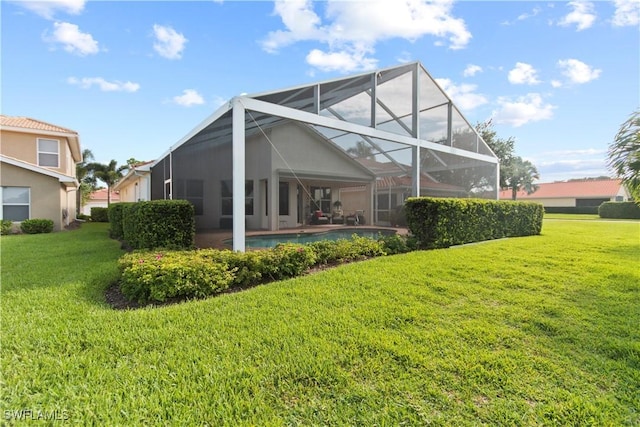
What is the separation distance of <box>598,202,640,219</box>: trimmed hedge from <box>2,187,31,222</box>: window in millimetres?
41228

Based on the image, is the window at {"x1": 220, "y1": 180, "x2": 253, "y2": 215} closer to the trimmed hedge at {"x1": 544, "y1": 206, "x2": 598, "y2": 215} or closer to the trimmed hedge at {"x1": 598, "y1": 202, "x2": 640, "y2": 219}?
the trimmed hedge at {"x1": 598, "y1": 202, "x2": 640, "y2": 219}

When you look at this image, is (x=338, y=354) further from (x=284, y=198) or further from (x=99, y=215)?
(x=99, y=215)

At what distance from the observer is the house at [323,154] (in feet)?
24.3

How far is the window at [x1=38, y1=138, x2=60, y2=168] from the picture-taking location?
17641 millimetres

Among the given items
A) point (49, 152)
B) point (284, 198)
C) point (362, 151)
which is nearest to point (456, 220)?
point (362, 151)

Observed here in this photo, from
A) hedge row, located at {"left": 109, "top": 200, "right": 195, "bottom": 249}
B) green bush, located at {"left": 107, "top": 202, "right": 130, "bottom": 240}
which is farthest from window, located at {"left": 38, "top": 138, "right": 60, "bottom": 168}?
hedge row, located at {"left": 109, "top": 200, "right": 195, "bottom": 249}

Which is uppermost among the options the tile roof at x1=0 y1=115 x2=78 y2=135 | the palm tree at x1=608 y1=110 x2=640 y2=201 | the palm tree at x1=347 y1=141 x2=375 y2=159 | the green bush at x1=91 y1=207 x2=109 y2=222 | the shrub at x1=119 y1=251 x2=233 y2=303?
the tile roof at x1=0 y1=115 x2=78 y2=135

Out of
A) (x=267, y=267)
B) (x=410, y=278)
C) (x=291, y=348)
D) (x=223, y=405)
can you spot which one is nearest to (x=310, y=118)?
(x=267, y=267)

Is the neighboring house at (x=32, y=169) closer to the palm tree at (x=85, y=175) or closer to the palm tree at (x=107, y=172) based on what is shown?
the palm tree at (x=85, y=175)

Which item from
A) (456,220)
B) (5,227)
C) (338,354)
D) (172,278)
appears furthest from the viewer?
(5,227)

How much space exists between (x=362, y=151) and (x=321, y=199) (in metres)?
3.49

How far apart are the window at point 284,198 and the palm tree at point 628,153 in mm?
10303

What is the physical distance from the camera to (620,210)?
87.4ft

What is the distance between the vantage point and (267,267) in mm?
5676
